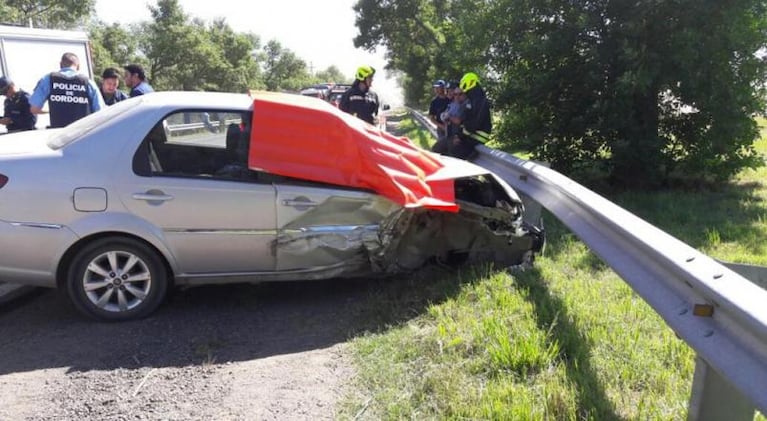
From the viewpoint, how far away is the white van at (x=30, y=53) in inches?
427

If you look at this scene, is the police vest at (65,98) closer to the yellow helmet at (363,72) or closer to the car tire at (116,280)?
the car tire at (116,280)

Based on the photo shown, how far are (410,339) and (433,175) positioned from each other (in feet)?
4.83

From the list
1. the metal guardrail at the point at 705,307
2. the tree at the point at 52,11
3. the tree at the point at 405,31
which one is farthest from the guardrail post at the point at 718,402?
the tree at the point at 52,11

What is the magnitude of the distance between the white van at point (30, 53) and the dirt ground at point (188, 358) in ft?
24.4

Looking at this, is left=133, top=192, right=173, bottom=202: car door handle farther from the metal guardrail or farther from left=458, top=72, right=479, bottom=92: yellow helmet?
left=458, top=72, right=479, bottom=92: yellow helmet

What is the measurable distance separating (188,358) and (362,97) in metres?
6.43

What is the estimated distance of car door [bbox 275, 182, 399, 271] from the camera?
4406 millimetres

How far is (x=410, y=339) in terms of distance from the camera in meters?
3.83

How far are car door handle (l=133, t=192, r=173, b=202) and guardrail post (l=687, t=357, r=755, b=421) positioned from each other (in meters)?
3.36

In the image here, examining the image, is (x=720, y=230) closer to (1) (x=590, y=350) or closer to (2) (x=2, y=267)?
(1) (x=590, y=350)

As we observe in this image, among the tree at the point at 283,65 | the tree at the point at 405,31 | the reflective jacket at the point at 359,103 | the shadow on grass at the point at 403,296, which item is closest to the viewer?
the shadow on grass at the point at 403,296

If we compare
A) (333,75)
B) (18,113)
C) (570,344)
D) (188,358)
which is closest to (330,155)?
(188,358)

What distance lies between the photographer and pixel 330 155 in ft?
14.9

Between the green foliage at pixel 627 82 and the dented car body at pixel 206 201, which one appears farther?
the green foliage at pixel 627 82
